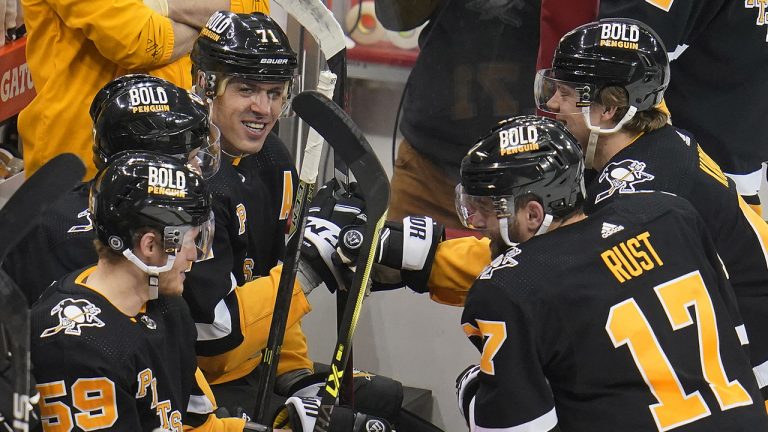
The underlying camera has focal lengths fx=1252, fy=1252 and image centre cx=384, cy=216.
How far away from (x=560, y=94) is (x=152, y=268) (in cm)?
118

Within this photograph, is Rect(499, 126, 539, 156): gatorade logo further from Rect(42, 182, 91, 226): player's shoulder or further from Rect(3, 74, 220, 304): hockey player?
Rect(42, 182, 91, 226): player's shoulder

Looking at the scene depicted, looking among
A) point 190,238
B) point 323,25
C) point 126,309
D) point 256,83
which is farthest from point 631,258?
point 323,25

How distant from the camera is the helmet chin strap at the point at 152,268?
2.25 meters

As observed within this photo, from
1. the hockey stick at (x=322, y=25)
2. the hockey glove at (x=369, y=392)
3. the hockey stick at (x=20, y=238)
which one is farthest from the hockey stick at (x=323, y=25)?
the hockey stick at (x=20, y=238)

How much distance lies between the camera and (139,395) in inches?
88.7

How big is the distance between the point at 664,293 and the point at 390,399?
3.42 ft

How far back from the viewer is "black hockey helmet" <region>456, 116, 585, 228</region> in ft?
8.02

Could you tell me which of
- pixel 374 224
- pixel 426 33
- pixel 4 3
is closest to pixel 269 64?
pixel 374 224

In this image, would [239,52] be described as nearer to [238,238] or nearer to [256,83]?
[256,83]

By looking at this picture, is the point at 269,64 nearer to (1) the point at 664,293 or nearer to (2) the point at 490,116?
(1) the point at 664,293

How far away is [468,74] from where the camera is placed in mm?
4355

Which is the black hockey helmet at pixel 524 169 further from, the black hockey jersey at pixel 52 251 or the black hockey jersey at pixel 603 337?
the black hockey jersey at pixel 52 251

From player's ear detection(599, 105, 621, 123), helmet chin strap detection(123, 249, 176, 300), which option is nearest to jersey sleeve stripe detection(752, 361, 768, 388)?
player's ear detection(599, 105, 621, 123)

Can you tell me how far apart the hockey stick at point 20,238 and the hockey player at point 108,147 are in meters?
0.63
